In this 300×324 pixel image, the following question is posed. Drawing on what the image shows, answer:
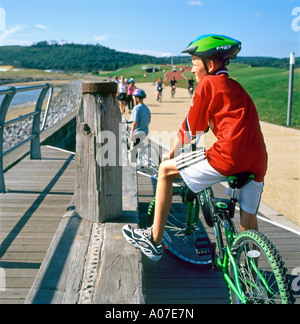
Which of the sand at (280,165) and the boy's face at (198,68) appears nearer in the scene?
the boy's face at (198,68)

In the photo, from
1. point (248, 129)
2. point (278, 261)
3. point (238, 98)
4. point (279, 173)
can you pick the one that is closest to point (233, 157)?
point (248, 129)

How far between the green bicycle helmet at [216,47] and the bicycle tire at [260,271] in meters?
1.15

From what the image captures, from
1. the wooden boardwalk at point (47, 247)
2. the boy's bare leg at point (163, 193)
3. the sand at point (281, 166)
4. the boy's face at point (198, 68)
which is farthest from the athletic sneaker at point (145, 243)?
the sand at point (281, 166)

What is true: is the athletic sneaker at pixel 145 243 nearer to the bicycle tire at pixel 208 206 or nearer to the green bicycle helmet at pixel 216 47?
the bicycle tire at pixel 208 206

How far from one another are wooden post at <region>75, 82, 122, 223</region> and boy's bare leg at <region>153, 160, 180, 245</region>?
0.58 metres

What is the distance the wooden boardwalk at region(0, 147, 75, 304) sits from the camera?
10.3 ft

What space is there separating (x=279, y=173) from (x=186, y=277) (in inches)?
213

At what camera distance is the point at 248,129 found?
243 centimetres

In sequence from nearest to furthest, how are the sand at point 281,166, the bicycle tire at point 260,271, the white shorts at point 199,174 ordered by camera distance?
1. the bicycle tire at point 260,271
2. the white shorts at point 199,174
3. the sand at point 281,166

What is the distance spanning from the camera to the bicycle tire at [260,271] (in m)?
2.09

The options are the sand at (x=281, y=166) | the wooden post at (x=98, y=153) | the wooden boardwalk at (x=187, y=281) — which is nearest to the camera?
the wooden boardwalk at (x=187, y=281)

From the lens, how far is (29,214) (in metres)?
4.43

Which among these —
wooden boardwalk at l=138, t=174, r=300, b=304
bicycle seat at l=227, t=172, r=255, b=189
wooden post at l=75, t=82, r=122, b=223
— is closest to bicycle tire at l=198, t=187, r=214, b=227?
bicycle seat at l=227, t=172, r=255, b=189

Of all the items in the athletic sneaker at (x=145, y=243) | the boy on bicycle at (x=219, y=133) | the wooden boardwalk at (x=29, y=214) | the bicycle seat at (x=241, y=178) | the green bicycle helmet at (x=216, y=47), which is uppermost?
the green bicycle helmet at (x=216, y=47)
